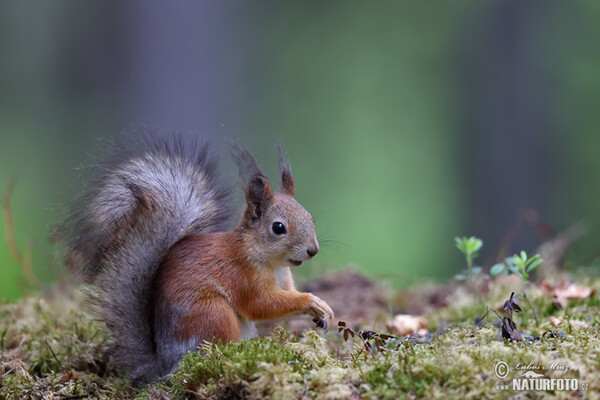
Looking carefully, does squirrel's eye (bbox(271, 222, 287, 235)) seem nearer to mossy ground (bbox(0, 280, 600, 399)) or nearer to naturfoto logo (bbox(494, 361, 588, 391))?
mossy ground (bbox(0, 280, 600, 399))

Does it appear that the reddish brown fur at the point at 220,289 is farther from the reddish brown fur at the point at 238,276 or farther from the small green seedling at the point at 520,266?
the small green seedling at the point at 520,266

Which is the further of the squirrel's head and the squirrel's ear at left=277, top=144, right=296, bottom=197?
the squirrel's ear at left=277, top=144, right=296, bottom=197

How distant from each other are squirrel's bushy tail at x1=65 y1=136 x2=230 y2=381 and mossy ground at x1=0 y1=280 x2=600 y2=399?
19 centimetres

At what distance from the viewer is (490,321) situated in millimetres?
2645

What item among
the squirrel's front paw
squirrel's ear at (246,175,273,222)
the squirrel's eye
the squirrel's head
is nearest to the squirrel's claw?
the squirrel's front paw

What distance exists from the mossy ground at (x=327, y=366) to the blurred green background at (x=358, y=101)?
3.95 m

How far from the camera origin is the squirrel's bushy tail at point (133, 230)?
2.38 metres

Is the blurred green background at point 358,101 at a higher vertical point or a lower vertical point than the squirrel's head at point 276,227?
higher

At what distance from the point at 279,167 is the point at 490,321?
3.66 ft

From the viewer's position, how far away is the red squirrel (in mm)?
2283

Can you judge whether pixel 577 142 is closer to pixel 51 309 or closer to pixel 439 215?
pixel 439 215

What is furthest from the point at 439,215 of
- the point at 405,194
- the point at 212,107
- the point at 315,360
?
the point at 315,360

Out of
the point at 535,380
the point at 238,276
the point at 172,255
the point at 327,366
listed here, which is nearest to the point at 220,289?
the point at 238,276

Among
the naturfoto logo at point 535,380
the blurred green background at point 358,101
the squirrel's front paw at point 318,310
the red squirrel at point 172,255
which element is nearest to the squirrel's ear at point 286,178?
the red squirrel at point 172,255
